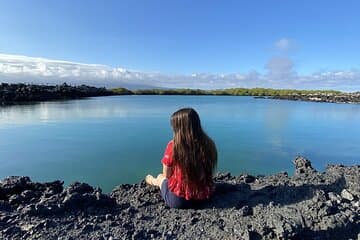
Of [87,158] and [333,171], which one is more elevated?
[333,171]

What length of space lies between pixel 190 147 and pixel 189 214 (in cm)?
81

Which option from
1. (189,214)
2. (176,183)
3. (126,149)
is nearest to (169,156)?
(176,183)

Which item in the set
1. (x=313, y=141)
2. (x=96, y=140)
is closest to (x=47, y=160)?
(x=96, y=140)

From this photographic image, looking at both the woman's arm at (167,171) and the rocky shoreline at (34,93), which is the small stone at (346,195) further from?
the rocky shoreline at (34,93)

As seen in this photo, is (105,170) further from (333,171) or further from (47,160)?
(333,171)

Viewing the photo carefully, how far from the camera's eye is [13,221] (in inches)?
139

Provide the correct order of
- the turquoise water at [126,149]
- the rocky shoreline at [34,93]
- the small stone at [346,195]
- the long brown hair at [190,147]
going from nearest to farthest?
the long brown hair at [190,147]
the small stone at [346,195]
the turquoise water at [126,149]
the rocky shoreline at [34,93]

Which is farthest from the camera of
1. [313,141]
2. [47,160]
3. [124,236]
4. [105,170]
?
[313,141]

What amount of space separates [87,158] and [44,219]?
258 inches

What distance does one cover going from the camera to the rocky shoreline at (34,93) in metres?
33.8

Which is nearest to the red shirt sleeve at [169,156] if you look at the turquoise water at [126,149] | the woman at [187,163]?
the woman at [187,163]

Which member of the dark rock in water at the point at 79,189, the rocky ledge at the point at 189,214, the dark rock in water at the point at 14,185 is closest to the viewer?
the rocky ledge at the point at 189,214

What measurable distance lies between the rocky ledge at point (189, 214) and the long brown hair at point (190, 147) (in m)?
0.46

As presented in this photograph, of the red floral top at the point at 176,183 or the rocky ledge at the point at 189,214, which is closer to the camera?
the rocky ledge at the point at 189,214
